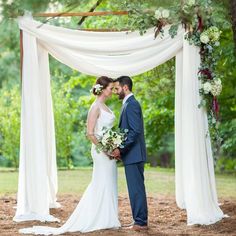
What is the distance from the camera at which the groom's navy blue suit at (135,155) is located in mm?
7145

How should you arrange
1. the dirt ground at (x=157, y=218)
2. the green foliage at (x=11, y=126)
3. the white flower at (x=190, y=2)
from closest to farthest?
the white flower at (x=190, y=2), the dirt ground at (x=157, y=218), the green foliage at (x=11, y=126)

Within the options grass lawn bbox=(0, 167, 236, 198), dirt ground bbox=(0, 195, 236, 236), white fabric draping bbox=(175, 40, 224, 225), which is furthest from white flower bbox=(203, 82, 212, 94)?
grass lawn bbox=(0, 167, 236, 198)

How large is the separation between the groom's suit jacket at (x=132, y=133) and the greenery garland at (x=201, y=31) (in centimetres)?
86

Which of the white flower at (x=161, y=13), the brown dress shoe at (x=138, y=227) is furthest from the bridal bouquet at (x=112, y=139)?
the white flower at (x=161, y=13)

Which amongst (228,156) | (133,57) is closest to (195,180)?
(133,57)

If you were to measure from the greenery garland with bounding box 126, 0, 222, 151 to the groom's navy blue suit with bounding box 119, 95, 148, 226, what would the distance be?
0.88 m

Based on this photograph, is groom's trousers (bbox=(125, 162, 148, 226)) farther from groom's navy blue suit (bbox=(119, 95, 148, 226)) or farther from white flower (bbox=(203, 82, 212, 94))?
white flower (bbox=(203, 82, 212, 94))

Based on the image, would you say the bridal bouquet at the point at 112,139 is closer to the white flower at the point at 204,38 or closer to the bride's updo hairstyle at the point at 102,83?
the bride's updo hairstyle at the point at 102,83

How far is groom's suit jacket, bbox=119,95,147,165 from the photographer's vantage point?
713 cm

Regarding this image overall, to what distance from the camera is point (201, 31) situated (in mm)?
7562

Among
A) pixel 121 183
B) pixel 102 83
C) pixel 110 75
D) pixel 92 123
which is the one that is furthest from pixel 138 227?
pixel 121 183

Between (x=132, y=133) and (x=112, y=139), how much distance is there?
0.75 feet

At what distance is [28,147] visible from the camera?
791 centimetres

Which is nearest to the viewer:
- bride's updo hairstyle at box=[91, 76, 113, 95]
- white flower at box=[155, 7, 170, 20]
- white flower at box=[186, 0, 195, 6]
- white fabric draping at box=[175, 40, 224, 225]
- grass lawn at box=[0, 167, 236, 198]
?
white flower at box=[186, 0, 195, 6]
